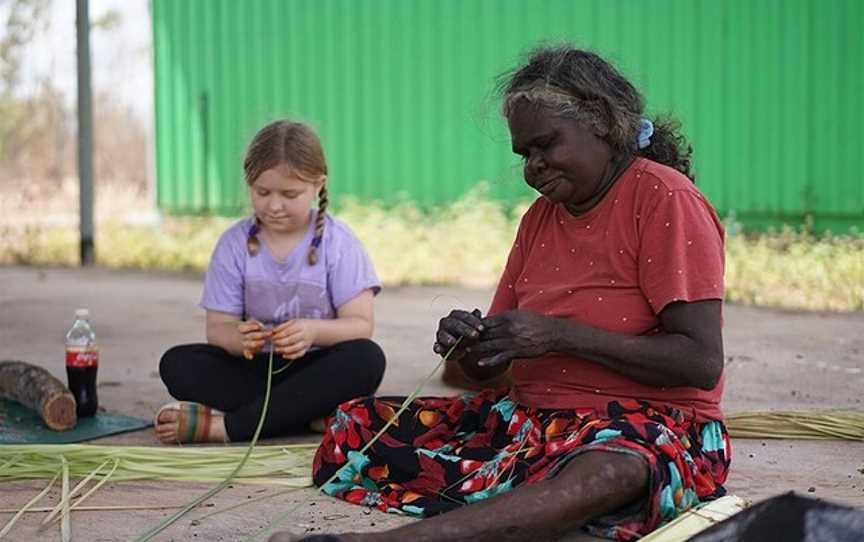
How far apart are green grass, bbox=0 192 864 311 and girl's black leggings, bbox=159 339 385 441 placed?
172 inches

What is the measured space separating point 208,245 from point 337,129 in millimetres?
1684

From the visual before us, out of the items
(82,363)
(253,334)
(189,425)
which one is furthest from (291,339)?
(82,363)

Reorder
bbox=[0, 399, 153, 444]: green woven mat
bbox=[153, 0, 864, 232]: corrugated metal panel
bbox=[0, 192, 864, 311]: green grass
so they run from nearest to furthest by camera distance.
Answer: bbox=[0, 399, 153, 444]: green woven mat → bbox=[0, 192, 864, 311]: green grass → bbox=[153, 0, 864, 232]: corrugated metal panel

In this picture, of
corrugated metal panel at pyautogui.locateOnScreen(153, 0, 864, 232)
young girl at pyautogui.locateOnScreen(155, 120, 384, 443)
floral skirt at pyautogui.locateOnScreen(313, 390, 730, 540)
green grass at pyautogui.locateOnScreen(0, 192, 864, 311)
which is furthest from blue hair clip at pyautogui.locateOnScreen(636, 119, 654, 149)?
corrugated metal panel at pyautogui.locateOnScreen(153, 0, 864, 232)

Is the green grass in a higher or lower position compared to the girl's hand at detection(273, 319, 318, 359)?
lower

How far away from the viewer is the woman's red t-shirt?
284 centimetres

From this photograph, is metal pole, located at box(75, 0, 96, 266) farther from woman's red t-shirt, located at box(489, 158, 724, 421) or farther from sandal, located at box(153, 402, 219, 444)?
woman's red t-shirt, located at box(489, 158, 724, 421)

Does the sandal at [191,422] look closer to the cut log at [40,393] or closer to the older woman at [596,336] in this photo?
the cut log at [40,393]

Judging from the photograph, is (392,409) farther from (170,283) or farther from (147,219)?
(147,219)

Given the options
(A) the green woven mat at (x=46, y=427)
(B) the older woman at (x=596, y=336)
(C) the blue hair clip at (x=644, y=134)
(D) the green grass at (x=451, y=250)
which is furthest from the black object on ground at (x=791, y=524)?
(D) the green grass at (x=451, y=250)

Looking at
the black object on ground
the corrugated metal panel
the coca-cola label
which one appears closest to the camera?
the black object on ground

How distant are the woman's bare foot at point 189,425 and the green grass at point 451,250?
470 cm

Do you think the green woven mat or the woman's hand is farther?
the green woven mat

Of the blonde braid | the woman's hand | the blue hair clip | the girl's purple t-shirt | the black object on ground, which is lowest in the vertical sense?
the black object on ground
